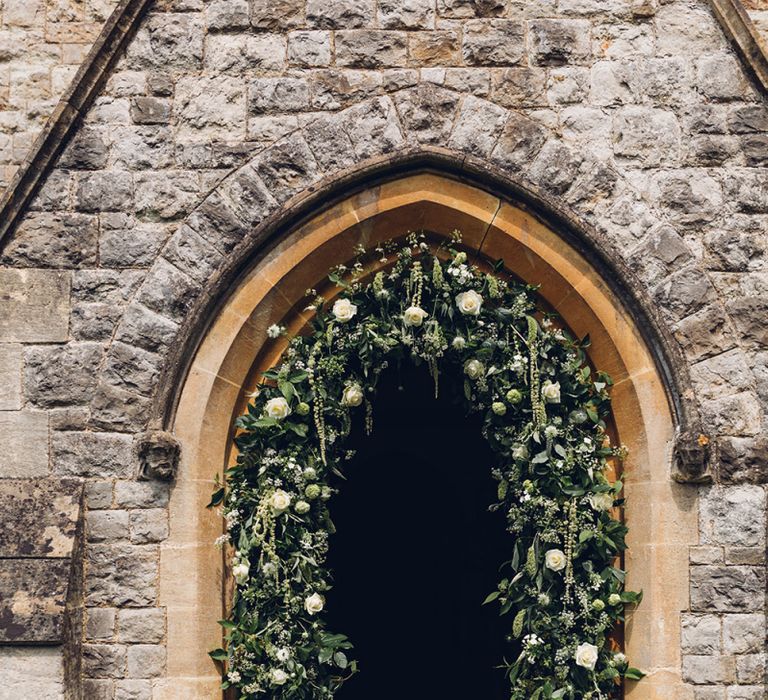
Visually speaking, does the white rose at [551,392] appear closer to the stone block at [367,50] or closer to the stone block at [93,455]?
the stone block at [367,50]

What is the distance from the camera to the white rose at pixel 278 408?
616cm

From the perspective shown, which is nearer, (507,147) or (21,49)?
(507,147)

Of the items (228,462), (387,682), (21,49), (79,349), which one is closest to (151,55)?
(21,49)

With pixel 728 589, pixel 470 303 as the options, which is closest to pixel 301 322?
pixel 470 303

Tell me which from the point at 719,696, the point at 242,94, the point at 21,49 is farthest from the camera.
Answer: the point at 21,49

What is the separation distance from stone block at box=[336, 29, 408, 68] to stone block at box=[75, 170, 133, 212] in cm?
132

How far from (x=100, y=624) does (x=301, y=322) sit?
1886mm

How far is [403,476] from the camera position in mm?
10125

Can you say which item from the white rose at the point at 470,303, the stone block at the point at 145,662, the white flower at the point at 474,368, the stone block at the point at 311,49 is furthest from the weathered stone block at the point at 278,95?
the stone block at the point at 145,662

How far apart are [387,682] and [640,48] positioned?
253 inches


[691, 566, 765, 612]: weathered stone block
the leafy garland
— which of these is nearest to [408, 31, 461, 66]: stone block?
the leafy garland

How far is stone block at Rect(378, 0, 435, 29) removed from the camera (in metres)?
6.37

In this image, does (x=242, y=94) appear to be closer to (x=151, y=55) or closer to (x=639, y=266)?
(x=151, y=55)

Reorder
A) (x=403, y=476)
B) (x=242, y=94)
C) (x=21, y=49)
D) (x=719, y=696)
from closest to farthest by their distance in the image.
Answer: (x=719, y=696), (x=242, y=94), (x=21, y=49), (x=403, y=476)
